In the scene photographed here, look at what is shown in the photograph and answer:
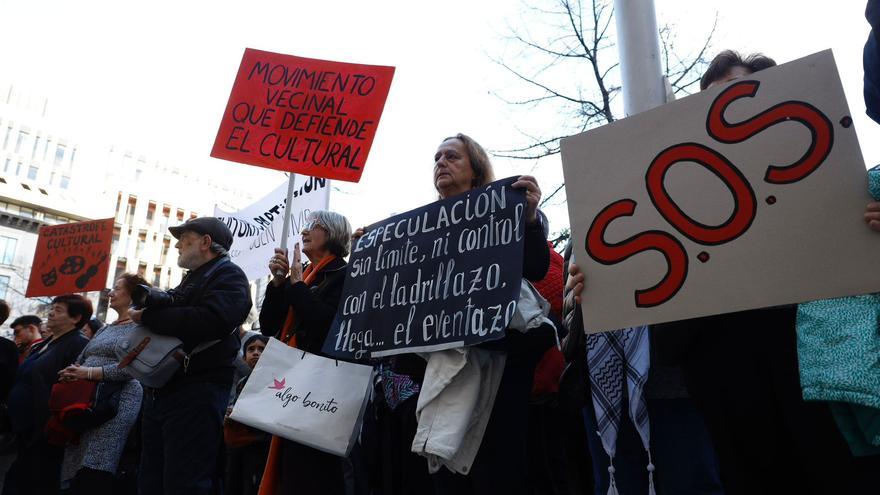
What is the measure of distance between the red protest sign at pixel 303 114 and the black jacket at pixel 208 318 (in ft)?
2.58

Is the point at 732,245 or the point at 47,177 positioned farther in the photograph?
the point at 47,177

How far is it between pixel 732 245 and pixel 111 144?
2798 inches

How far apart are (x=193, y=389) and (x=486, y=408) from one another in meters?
2.02

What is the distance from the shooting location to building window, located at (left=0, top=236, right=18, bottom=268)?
49938mm

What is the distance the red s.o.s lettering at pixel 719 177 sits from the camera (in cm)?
180

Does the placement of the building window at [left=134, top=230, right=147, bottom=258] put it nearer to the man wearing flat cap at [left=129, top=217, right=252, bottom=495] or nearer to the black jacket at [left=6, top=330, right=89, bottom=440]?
the black jacket at [left=6, top=330, right=89, bottom=440]

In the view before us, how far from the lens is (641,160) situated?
2020mm

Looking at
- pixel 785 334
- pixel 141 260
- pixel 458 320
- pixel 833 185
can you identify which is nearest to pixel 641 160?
pixel 833 185

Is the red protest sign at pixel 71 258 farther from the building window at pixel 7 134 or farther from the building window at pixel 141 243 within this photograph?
the building window at pixel 7 134

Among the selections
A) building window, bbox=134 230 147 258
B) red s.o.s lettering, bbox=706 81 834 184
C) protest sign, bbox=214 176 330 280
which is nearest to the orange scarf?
red s.o.s lettering, bbox=706 81 834 184

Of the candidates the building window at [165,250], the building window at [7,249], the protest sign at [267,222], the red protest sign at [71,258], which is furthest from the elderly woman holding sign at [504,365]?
the building window at [165,250]

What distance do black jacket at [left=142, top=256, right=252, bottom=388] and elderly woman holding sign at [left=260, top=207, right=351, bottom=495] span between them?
0.32 metres

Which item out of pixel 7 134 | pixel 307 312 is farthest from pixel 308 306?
pixel 7 134

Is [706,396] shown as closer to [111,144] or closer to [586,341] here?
[586,341]
